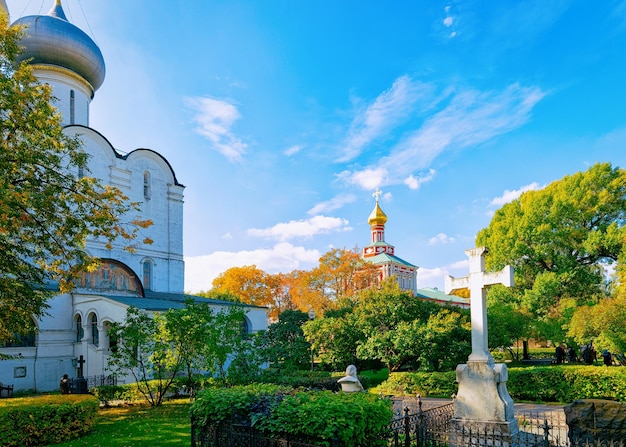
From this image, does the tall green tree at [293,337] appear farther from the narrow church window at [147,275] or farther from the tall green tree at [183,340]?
the narrow church window at [147,275]

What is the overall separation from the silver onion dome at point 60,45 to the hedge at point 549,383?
24.9m

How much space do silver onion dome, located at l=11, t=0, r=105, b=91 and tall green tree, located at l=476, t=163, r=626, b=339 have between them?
91.5 ft

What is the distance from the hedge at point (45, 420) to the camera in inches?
402

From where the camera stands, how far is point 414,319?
826 inches

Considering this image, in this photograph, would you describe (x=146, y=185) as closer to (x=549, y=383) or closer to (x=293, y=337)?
(x=293, y=337)

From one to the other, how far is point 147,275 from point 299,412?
2628cm

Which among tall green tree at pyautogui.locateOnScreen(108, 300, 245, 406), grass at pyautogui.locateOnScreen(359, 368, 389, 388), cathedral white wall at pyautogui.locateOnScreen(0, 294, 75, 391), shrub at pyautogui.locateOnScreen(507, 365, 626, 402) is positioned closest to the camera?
shrub at pyautogui.locateOnScreen(507, 365, 626, 402)

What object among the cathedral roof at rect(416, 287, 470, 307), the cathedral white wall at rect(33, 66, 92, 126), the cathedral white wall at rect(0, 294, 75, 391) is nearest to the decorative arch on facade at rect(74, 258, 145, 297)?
the cathedral white wall at rect(0, 294, 75, 391)

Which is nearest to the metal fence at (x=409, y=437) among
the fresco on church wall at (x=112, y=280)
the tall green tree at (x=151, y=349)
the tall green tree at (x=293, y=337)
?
the tall green tree at (x=151, y=349)

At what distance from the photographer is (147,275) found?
99.9 ft

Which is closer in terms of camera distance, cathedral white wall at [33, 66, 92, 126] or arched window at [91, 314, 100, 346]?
arched window at [91, 314, 100, 346]

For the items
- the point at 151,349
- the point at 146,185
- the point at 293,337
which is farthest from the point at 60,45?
the point at 293,337

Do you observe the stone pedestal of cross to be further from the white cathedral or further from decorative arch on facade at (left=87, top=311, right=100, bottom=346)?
decorative arch on facade at (left=87, top=311, right=100, bottom=346)

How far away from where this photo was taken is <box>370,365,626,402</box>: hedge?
15.0 metres
